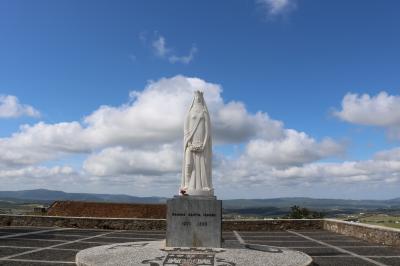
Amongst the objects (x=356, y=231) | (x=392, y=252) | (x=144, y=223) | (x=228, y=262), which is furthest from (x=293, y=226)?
(x=228, y=262)

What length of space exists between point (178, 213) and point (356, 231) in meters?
9.86

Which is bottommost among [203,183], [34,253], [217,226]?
[34,253]

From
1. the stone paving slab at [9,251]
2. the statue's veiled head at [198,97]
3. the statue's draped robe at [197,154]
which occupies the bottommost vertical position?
the stone paving slab at [9,251]

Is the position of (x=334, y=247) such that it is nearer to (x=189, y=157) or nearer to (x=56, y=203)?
(x=189, y=157)

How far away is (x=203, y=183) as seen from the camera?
41.2 feet

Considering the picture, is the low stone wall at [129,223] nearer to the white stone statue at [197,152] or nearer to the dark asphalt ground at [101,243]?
the dark asphalt ground at [101,243]

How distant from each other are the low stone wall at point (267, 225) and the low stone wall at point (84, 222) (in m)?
3.34

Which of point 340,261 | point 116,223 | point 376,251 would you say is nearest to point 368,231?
point 376,251

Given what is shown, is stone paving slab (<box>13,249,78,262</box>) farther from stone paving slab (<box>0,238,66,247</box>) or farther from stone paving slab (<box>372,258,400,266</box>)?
stone paving slab (<box>372,258,400,266</box>)

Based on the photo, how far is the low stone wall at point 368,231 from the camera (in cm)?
1547

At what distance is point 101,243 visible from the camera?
15.5 m

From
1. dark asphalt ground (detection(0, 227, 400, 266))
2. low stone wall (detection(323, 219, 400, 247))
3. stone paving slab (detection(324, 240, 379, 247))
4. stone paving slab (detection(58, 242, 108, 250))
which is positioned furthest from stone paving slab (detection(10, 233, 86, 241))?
low stone wall (detection(323, 219, 400, 247))

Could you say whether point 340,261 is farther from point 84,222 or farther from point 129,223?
point 84,222

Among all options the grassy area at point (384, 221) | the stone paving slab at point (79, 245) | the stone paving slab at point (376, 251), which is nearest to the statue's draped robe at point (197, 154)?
the stone paving slab at point (79, 245)
